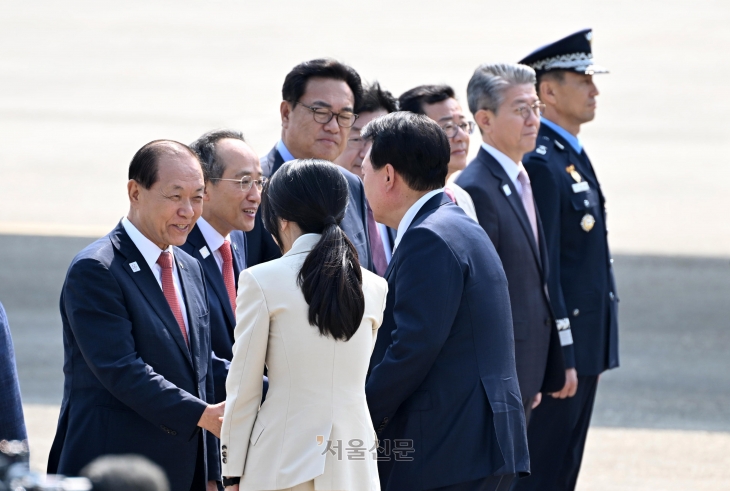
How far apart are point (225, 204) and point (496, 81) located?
58.0 inches

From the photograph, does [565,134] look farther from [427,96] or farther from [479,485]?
[479,485]

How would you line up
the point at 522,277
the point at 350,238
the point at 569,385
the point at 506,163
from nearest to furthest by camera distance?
1. the point at 350,238
2. the point at 522,277
3. the point at 506,163
4. the point at 569,385

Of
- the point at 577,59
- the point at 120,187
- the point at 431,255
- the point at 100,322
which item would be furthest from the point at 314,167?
the point at 120,187

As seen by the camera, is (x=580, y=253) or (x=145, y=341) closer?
(x=145, y=341)

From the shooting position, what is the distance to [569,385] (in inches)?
174

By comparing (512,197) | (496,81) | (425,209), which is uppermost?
(496,81)

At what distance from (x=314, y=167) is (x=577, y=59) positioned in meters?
2.65

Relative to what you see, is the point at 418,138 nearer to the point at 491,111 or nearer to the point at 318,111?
the point at 318,111

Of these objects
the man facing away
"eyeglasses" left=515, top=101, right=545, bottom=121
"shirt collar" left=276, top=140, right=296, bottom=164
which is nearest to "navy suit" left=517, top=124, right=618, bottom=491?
"eyeglasses" left=515, top=101, right=545, bottom=121

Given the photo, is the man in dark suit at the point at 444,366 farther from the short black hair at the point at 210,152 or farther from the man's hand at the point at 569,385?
the man's hand at the point at 569,385

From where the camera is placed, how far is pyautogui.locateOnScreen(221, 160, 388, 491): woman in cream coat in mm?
2613

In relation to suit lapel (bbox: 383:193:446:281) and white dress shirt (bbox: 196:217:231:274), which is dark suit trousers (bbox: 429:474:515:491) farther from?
white dress shirt (bbox: 196:217:231:274)

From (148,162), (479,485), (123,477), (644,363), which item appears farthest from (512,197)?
(644,363)

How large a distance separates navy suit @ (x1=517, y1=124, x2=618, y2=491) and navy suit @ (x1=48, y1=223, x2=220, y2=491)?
195 centimetres
